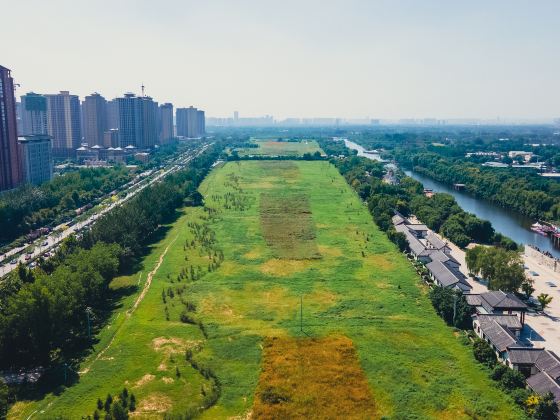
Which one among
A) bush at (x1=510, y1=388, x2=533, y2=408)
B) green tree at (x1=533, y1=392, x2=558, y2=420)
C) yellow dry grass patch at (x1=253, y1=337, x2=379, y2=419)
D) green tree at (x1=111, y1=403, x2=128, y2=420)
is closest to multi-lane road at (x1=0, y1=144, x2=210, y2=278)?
green tree at (x1=111, y1=403, x2=128, y2=420)

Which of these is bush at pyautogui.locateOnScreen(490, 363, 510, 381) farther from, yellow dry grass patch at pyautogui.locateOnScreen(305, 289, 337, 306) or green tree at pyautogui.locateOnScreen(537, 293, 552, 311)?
yellow dry grass patch at pyautogui.locateOnScreen(305, 289, 337, 306)

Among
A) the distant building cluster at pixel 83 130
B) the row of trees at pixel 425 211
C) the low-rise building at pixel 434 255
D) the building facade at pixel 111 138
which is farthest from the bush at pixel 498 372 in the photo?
the building facade at pixel 111 138

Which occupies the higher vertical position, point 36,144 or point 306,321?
point 36,144

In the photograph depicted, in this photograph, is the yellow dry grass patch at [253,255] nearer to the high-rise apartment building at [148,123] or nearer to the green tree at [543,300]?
the green tree at [543,300]

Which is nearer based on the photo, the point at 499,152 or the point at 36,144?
the point at 36,144

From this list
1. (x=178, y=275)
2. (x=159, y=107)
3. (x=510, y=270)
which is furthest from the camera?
(x=159, y=107)

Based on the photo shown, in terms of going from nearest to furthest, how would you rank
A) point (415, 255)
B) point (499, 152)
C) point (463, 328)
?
1. point (463, 328)
2. point (415, 255)
3. point (499, 152)

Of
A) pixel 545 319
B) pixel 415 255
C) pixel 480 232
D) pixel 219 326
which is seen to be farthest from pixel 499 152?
pixel 219 326

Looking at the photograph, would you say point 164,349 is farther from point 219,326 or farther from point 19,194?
point 19,194
